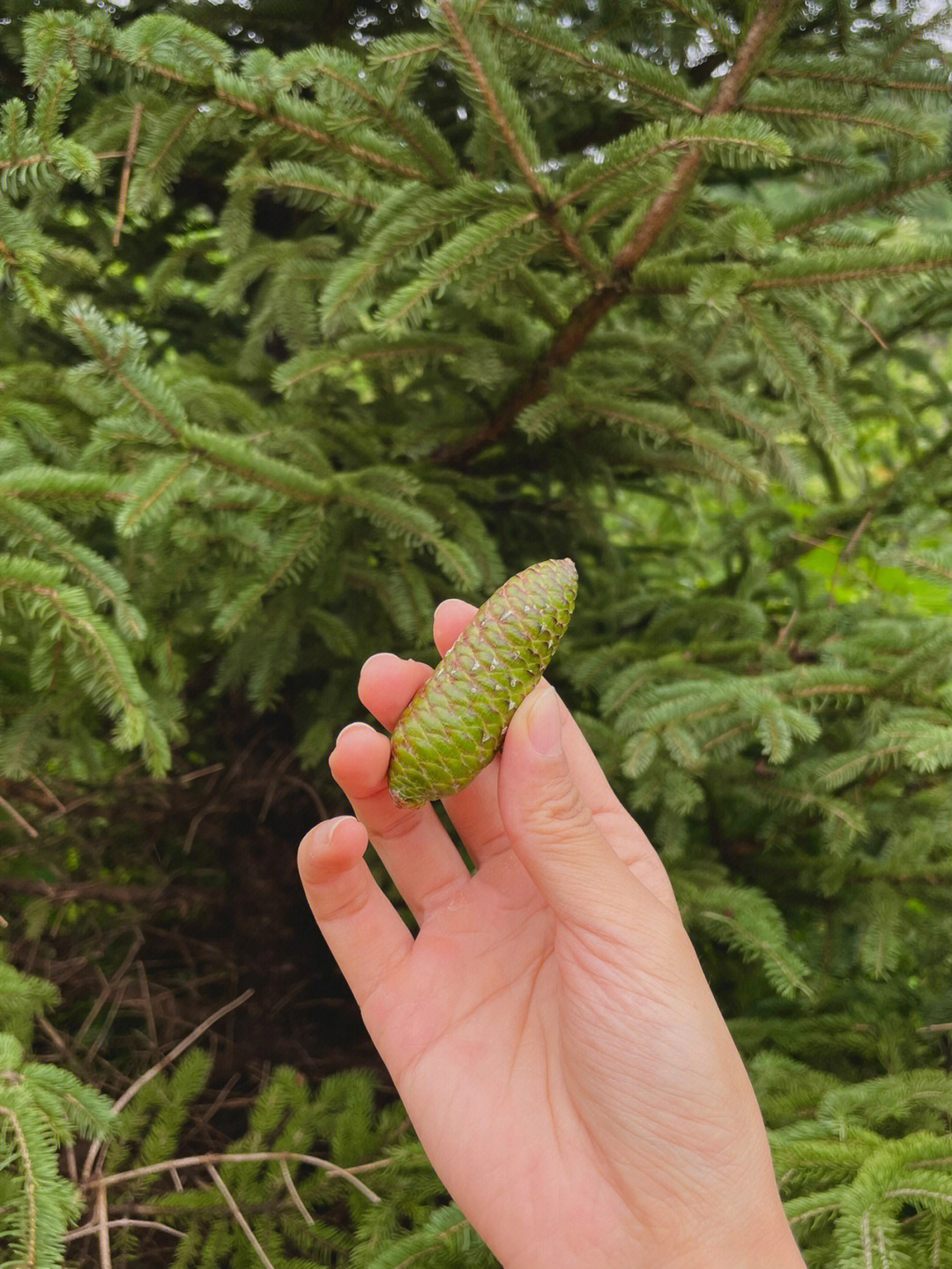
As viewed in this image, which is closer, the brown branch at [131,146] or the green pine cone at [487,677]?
the green pine cone at [487,677]

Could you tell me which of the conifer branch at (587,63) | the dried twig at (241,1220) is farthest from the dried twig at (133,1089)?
the conifer branch at (587,63)

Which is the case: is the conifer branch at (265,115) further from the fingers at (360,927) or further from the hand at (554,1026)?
the fingers at (360,927)

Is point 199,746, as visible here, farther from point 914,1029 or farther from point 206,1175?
point 914,1029

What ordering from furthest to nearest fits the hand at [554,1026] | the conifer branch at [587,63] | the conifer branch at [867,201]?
the conifer branch at [867,201]
the conifer branch at [587,63]
the hand at [554,1026]

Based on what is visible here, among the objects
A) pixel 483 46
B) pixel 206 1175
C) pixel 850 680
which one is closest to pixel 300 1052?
pixel 206 1175

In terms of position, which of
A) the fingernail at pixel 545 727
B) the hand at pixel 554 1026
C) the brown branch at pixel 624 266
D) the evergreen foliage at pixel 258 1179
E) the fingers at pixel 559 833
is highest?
the brown branch at pixel 624 266

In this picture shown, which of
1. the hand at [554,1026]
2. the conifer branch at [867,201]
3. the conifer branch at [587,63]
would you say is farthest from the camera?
the conifer branch at [867,201]

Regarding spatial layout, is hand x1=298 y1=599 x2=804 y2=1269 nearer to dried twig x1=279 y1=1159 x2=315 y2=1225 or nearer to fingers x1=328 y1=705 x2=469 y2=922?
fingers x1=328 y1=705 x2=469 y2=922

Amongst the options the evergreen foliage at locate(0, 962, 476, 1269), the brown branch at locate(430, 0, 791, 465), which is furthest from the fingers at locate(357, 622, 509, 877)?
the brown branch at locate(430, 0, 791, 465)
